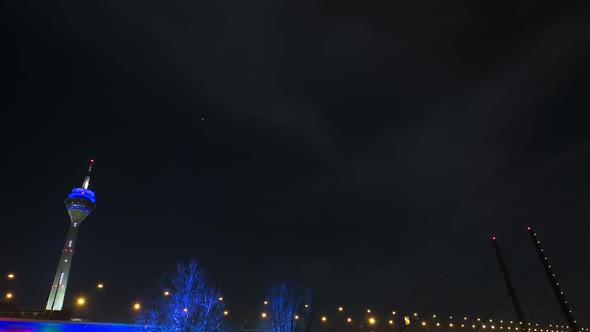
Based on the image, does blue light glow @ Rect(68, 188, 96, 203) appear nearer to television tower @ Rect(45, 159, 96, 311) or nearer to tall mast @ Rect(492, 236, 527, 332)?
television tower @ Rect(45, 159, 96, 311)

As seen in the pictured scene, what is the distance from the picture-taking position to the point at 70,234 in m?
140

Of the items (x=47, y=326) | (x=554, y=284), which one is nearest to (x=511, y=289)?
(x=554, y=284)

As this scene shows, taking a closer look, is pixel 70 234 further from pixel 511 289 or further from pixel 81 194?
pixel 511 289

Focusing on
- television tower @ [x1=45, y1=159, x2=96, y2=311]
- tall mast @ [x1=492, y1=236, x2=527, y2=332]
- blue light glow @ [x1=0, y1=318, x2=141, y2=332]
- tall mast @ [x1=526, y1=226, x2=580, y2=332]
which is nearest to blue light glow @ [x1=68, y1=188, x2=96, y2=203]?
television tower @ [x1=45, y1=159, x2=96, y2=311]

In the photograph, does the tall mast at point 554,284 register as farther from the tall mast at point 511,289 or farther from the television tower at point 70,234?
the television tower at point 70,234

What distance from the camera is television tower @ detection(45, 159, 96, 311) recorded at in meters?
130

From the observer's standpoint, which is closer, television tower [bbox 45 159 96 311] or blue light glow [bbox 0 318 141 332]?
blue light glow [bbox 0 318 141 332]

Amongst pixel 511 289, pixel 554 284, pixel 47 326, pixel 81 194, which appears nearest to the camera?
pixel 47 326

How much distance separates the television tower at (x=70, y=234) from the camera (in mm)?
130125

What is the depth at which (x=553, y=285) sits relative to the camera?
4491 centimetres

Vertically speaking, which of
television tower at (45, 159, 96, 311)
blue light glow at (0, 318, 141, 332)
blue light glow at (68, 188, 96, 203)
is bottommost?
blue light glow at (0, 318, 141, 332)

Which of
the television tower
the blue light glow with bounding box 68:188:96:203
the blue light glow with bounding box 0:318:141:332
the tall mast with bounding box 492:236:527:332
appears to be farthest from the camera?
the blue light glow with bounding box 68:188:96:203

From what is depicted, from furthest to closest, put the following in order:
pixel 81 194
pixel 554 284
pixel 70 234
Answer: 1. pixel 81 194
2. pixel 70 234
3. pixel 554 284

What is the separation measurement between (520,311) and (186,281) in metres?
54.5
